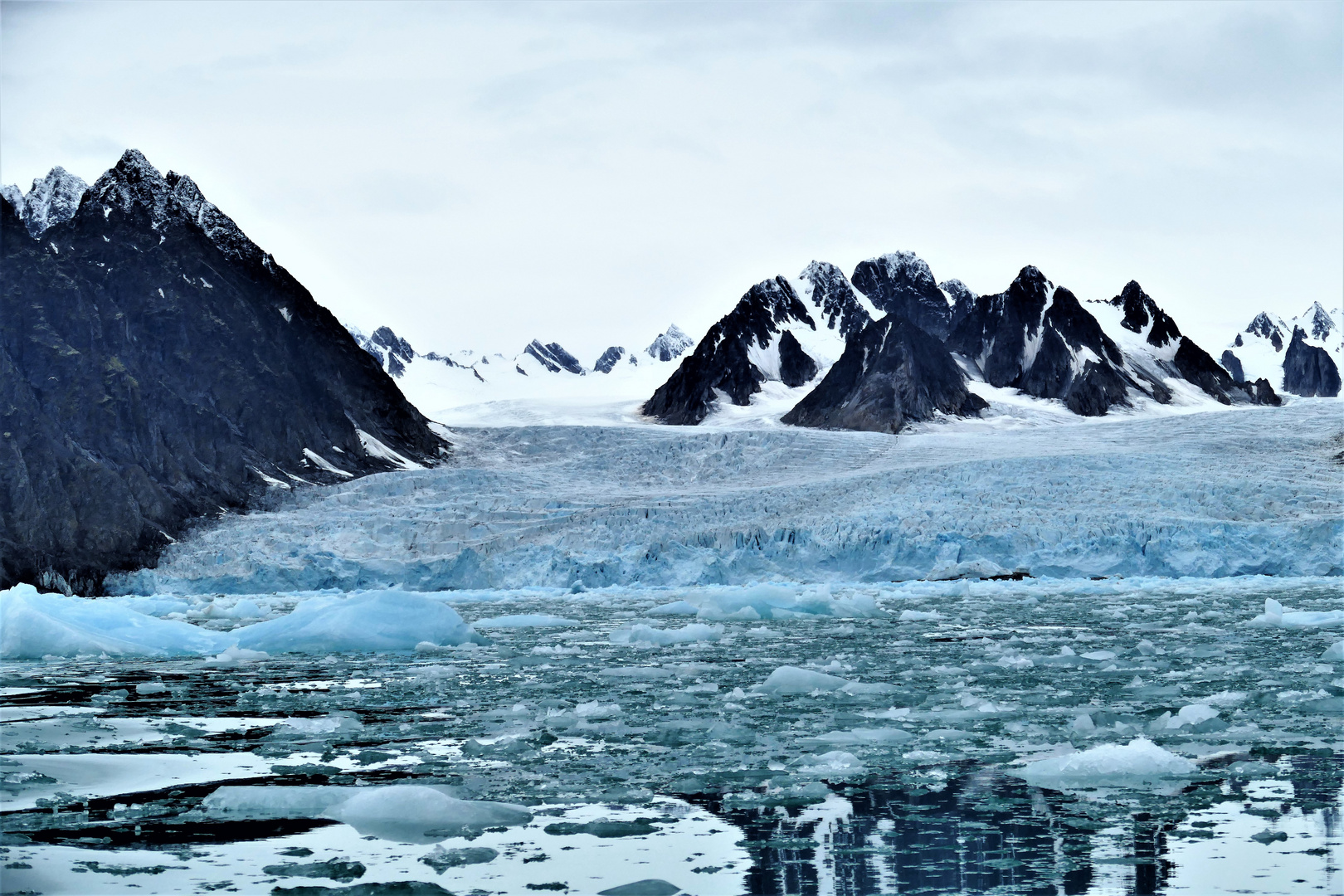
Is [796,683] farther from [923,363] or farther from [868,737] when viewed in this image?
[923,363]

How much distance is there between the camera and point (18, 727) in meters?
10.1

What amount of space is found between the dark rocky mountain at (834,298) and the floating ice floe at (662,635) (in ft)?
423

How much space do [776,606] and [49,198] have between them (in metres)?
A: 91.9

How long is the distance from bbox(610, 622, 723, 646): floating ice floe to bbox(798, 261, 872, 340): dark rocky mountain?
423 feet

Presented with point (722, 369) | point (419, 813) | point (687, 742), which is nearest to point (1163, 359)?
point (722, 369)

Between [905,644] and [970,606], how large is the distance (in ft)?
31.4

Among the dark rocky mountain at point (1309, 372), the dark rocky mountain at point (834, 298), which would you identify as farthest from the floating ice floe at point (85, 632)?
the dark rocky mountain at point (1309, 372)

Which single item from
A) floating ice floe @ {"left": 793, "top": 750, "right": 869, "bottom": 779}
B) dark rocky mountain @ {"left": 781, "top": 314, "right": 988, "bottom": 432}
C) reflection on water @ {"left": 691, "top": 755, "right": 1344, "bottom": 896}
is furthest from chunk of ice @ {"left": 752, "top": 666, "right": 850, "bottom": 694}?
dark rocky mountain @ {"left": 781, "top": 314, "right": 988, "bottom": 432}

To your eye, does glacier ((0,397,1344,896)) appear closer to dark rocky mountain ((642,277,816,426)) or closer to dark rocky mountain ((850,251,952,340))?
dark rocky mountain ((642,277,816,426))

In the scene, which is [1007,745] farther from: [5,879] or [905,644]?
[905,644]

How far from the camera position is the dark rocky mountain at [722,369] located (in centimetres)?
12338

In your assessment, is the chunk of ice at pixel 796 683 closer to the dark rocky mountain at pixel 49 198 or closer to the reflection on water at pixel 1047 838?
the reflection on water at pixel 1047 838

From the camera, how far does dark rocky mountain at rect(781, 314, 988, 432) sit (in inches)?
3915

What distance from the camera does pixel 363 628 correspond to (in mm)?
18016
